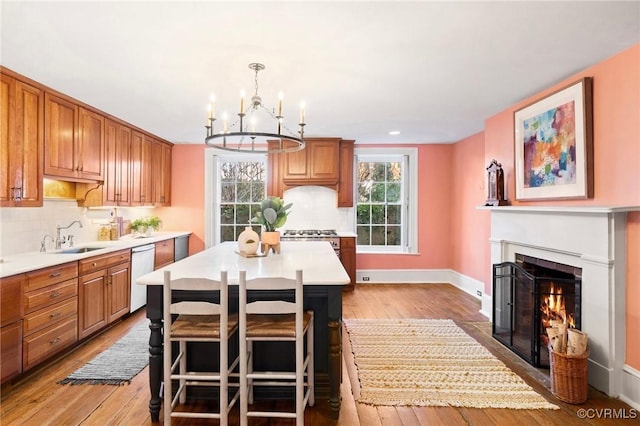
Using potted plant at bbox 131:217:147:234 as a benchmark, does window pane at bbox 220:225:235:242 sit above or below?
below

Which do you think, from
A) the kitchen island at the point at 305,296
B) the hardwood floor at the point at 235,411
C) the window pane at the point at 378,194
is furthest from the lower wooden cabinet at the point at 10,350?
the window pane at the point at 378,194

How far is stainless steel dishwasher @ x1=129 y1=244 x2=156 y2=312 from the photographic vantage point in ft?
13.7

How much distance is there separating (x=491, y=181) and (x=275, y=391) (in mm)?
3146

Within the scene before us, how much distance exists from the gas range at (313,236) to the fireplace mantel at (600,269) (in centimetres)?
297

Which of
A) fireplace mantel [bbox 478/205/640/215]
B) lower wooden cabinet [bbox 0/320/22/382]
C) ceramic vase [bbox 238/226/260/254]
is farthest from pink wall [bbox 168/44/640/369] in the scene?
lower wooden cabinet [bbox 0/320/22/382]

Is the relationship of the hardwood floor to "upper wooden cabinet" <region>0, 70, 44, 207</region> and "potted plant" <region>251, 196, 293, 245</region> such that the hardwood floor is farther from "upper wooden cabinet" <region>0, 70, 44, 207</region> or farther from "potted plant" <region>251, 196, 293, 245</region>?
"upper wooden cabinet" <region>0, 70, 44, 207</region>

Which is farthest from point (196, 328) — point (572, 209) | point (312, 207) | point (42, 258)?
point (312, 207)

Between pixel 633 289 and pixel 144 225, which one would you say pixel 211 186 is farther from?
pixel 633 289

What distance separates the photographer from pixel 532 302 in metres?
2.98

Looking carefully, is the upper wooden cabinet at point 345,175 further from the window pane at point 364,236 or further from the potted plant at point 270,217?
the potted plant at point 270,217

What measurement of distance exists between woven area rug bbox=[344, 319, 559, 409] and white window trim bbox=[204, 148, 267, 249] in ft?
10.5

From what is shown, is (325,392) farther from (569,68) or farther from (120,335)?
(569,68)

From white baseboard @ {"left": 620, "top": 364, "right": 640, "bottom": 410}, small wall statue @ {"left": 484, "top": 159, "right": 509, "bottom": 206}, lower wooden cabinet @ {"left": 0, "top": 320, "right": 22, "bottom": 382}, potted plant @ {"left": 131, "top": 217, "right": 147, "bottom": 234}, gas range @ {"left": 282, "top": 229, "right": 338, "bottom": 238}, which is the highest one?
small wall statue @ {"left": 484, "top": 159, "right": 509, "bottom": 206}

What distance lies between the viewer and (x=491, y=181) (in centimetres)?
391
